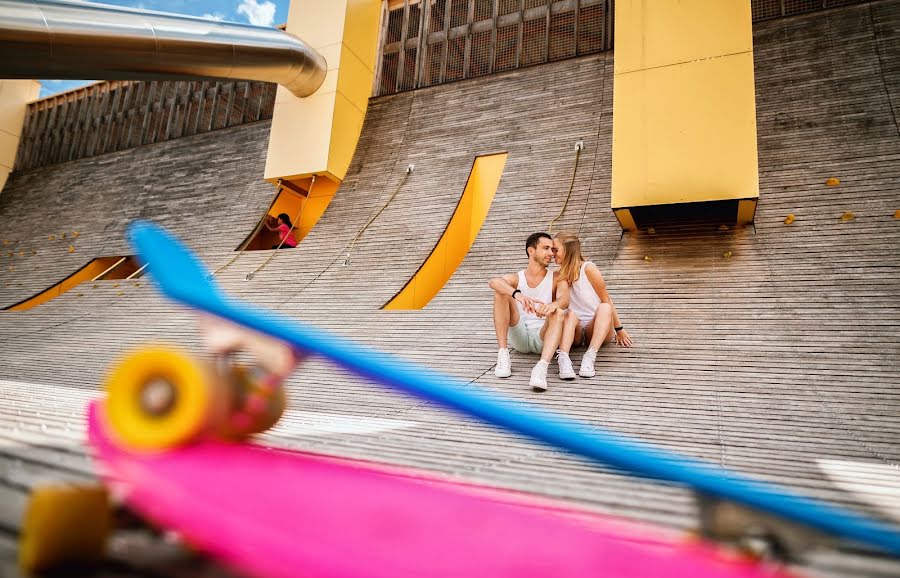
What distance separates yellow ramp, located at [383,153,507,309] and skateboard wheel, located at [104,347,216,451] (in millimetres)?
4020

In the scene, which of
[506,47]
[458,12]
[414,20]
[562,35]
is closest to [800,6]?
[562,35]

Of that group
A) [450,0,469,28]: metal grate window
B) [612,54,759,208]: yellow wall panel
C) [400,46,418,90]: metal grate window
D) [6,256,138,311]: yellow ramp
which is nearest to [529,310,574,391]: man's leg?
[612,54,759,208]: yellow wall panel

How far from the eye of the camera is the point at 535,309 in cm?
302

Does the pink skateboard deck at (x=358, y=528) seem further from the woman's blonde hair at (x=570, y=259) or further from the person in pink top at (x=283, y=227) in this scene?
the person in pink top at (x=283, y=227)

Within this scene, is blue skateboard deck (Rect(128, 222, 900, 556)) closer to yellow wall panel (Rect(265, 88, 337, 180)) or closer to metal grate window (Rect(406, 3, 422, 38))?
yellow wall panel (Rect(265, 88, 337, 180))

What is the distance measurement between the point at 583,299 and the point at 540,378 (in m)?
0.66

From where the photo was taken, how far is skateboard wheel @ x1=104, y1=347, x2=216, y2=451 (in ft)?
3.40

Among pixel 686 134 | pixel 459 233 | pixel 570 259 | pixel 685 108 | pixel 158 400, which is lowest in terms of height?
pixel 158 400

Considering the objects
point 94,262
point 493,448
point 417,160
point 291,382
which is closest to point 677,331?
point 493,448

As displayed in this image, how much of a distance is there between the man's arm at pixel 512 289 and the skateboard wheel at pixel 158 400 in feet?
7.12

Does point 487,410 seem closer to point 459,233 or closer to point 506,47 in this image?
point 459,233

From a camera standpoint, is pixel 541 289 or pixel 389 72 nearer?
pixel 541 289

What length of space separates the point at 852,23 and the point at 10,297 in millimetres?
11187

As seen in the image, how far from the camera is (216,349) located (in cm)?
112
